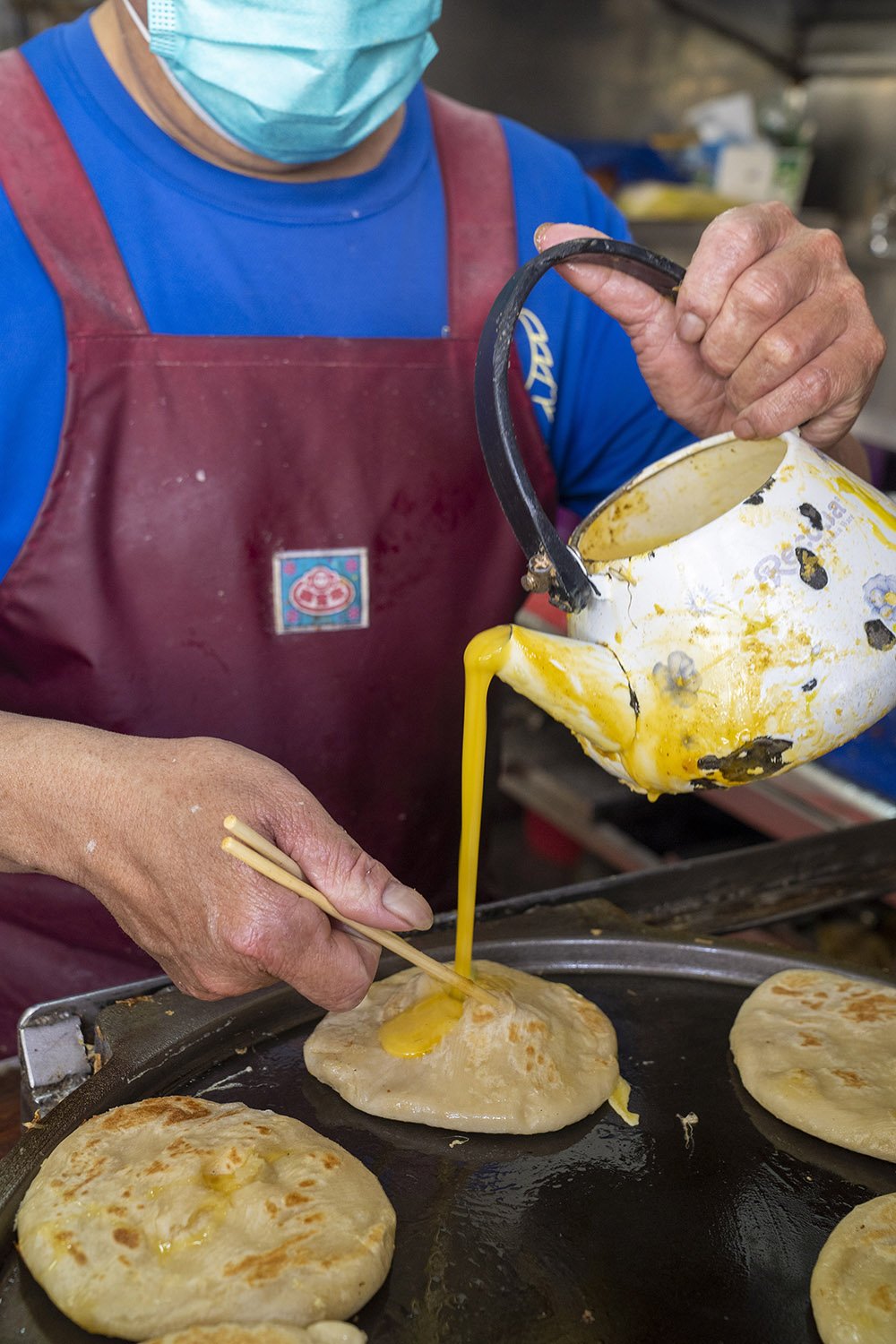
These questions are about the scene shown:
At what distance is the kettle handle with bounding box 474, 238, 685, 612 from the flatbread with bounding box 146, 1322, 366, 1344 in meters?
0.69

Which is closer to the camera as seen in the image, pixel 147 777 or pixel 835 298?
pixel 147 777

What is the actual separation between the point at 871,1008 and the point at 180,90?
1476mm

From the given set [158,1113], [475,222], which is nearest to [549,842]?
[475,222]

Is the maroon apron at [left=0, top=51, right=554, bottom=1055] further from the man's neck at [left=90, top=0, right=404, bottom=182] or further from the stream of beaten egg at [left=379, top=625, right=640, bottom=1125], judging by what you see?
the stream of beaten egg at [left=379, top=625, right=640, bottom=1125]

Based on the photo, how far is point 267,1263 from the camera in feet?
3.55

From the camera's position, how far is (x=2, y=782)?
4.28 feet

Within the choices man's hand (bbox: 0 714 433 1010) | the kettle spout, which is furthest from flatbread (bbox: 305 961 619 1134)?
the kettle spout

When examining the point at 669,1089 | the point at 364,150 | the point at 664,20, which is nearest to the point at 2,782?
the point at 669,1089

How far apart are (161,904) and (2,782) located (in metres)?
0.24

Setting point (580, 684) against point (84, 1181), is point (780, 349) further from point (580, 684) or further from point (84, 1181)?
point (84, 1181)

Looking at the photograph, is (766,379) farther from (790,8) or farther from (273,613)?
(790,8)

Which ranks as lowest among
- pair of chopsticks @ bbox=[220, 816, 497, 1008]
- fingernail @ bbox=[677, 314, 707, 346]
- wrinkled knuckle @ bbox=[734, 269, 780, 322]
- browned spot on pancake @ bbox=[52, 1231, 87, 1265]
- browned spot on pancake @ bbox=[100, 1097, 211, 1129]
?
browned spot on pancake @ bbox=[100, 1097, 211, 1129]

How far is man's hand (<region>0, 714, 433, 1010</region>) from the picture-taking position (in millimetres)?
1167

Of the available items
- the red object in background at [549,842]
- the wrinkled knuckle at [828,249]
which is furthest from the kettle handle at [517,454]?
the red object in background at [549,842]
